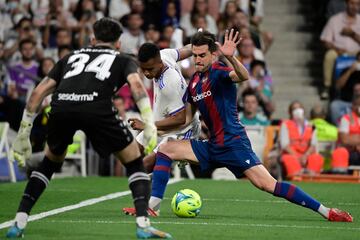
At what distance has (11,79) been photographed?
21.4 m

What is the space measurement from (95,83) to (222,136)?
241cm

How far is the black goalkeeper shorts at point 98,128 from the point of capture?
9.24 metres

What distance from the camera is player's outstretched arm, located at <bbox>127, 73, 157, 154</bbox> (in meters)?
8.93

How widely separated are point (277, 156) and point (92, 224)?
9403 millimetres

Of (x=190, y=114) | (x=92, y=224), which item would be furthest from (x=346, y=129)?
(x=92, y=224)

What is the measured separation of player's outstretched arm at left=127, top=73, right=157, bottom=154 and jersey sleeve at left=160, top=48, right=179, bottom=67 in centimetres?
317

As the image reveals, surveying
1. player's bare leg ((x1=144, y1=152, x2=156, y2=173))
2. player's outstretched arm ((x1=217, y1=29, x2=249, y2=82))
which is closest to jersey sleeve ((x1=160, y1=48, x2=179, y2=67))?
player's bare leg ((x1=144, y1=152, x2=156, y2=173))

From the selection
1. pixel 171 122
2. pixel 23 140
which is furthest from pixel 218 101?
pixel 23 140

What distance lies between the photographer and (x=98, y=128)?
9.27m

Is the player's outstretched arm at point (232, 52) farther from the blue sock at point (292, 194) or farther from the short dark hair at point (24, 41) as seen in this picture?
the short dark hair at point (24, 41)

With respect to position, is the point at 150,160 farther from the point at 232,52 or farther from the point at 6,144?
the point at 6,144

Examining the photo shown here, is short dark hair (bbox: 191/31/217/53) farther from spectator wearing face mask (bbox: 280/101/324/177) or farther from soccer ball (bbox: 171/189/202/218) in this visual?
spectator wearing face mask (bbox: 280/101/324/177)

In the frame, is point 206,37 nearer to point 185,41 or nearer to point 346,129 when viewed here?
point 346,129

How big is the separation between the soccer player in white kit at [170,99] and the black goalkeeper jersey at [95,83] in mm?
2356
